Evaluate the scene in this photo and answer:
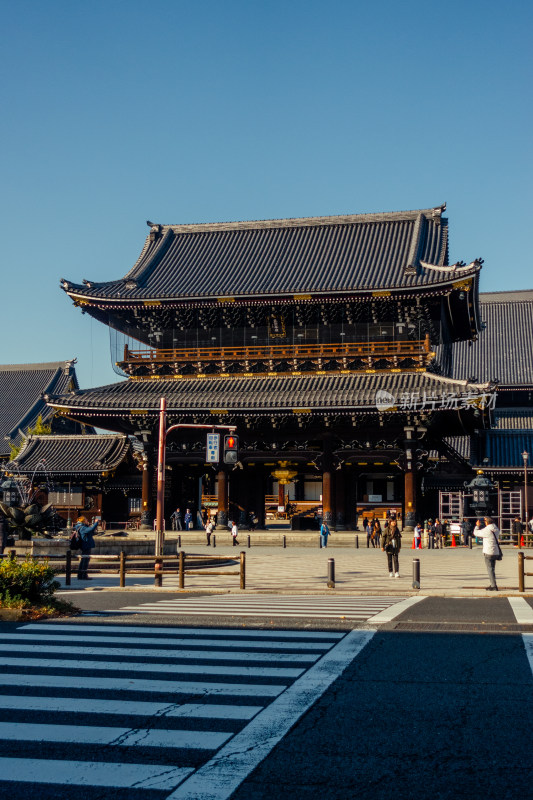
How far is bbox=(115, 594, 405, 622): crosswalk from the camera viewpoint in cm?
1577

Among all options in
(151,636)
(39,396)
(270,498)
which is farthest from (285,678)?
(39,396)

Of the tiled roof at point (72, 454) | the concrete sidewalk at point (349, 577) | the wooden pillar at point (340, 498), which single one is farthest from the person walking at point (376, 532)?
the tiled roof at point (72, 454)

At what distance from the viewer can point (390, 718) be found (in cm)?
778

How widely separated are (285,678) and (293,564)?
20.1 metres

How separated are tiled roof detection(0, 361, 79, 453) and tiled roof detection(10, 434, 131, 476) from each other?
16.8m

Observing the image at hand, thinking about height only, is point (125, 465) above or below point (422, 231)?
below

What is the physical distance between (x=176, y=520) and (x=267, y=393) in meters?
9.36

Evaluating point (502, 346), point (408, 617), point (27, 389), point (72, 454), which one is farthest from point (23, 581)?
point (27, 389)

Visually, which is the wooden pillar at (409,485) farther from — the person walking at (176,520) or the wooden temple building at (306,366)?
the person walking at (176,520)

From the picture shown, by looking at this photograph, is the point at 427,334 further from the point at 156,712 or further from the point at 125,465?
the point at 156,712

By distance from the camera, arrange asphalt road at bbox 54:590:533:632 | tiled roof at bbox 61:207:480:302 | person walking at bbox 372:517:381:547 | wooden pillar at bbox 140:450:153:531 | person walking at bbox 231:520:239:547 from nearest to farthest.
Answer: asphalt road at bbox 54:590:533:632 < person walking at bbox 372:517:381:547 < person walking at bbox 231:520:239:547 < tiled roof at bbox 61:207:480:302 < wooden pillar at bbox 140:450:153:531

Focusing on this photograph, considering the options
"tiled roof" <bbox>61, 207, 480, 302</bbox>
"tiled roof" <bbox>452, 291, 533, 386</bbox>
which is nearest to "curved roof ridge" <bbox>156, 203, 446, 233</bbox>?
"tiled roof" <bbox>61, 207, 480, 302</bbox>

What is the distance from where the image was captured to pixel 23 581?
1558 centimetres

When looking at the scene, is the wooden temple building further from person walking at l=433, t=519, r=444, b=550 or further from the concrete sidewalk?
the concrete sidewalk
